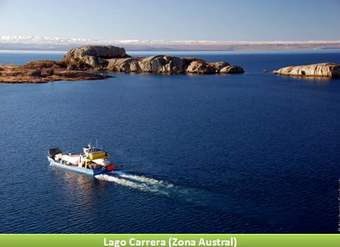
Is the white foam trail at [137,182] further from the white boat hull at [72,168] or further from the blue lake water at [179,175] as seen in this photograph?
the white boat hull at [72,168]

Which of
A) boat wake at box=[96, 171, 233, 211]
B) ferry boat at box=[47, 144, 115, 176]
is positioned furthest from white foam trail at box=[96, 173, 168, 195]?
ferry boat at box=[47, 144, 115, 176]

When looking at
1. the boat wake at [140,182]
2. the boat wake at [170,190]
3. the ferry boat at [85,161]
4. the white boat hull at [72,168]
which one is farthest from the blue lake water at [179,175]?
the ferry boat at [85,161]

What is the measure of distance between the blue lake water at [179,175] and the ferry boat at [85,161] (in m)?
2.32

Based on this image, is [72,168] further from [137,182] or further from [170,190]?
[170,190]

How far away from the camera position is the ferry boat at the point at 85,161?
10662 cm

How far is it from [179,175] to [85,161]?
845 inches

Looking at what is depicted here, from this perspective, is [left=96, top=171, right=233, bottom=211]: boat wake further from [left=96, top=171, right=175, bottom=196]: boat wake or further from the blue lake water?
the blue lake water

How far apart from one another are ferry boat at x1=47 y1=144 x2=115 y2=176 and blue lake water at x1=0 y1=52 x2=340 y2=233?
2324 millimetres

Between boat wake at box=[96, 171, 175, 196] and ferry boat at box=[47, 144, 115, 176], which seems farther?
ferry boat at box=[47, 144, 115, 176]

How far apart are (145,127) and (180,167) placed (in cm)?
4419

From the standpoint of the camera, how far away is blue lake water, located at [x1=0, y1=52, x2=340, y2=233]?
81625 millimetres

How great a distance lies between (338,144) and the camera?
128m

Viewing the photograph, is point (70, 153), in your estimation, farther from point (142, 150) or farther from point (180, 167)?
point (180, 167)

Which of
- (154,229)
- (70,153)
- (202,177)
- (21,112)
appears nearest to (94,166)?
(70,153)
